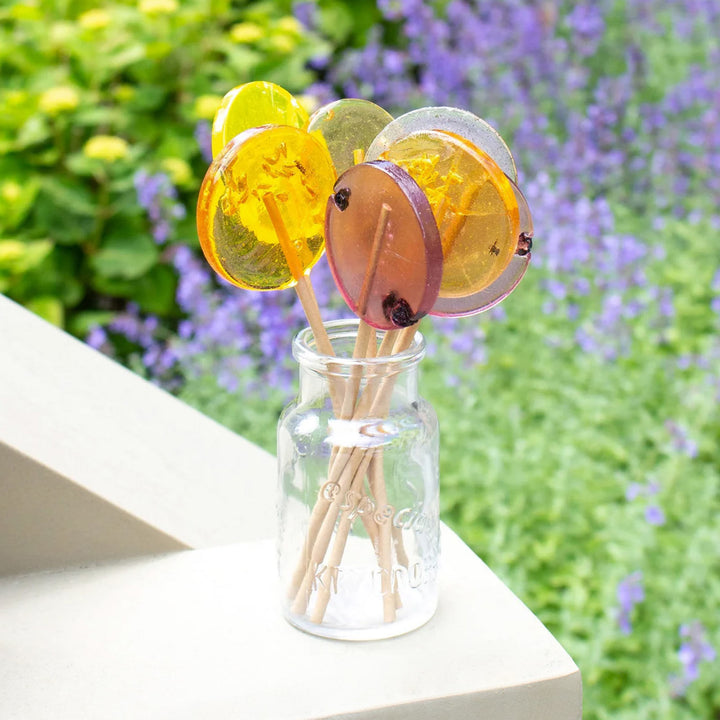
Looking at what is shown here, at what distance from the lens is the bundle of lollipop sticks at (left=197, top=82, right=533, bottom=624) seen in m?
0.70

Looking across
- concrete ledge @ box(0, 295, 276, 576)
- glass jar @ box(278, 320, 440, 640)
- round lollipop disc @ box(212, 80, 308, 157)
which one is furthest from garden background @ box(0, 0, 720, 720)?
round lollipop disc @ box(212, 80, 308, 157)

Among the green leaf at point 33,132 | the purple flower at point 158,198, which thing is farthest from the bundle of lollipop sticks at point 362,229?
the green leaf at point 33,132

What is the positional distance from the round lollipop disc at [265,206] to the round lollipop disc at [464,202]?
60 mm

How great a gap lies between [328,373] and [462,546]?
0.91ft

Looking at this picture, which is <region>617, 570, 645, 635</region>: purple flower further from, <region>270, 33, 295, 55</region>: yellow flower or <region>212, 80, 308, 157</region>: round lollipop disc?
<region>270, 33, 295, 55</region>: yellow flower

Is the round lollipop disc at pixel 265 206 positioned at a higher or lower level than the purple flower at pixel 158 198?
higher

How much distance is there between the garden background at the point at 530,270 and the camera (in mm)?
1844

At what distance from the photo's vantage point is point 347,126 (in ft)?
2.69

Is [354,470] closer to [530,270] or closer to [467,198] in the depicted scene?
[467,198]

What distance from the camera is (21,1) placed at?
9.23ft

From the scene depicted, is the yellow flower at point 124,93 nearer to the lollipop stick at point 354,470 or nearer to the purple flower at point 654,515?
the purple flower at point 654,515

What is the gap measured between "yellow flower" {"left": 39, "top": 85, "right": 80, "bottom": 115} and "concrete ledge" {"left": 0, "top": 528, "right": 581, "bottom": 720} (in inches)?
70.0

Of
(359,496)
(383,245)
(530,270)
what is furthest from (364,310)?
(530,270)

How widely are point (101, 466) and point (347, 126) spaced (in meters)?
0.39
